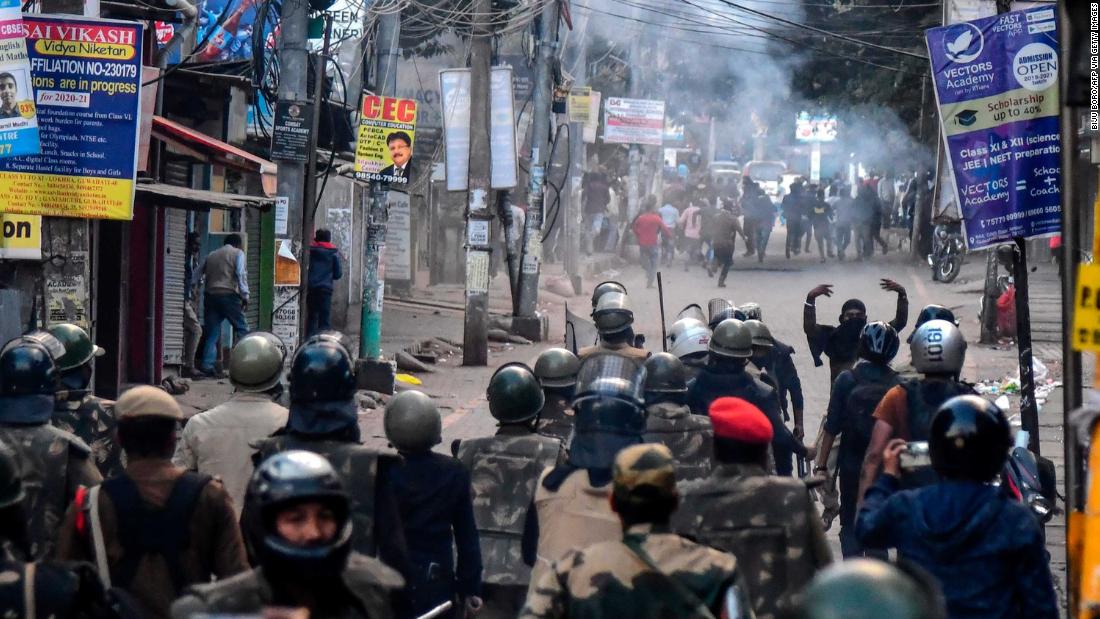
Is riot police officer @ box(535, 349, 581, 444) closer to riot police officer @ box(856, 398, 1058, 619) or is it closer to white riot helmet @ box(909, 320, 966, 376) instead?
white riot helmet @ box(909, 320, 966, 376)

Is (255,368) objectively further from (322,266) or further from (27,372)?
(322,266)

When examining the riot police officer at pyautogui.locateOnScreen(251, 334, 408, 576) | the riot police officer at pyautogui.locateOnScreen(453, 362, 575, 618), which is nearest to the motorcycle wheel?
the riot police officer at pyautogui.locateOnScreen(453, 362, 575, 618)

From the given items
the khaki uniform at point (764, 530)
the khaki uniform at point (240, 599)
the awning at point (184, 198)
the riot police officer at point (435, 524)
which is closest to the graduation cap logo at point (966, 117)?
the khaki uniform at point (764, 530)

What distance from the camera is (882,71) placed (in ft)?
102

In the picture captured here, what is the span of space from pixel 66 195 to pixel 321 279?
8.53 m

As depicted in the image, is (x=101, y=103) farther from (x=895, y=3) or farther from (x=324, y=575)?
(x=895, y=3)

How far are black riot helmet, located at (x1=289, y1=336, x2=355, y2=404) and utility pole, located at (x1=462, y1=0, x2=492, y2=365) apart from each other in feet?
44.3

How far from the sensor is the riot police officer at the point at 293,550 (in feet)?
10.2

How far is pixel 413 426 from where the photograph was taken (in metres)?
5.59

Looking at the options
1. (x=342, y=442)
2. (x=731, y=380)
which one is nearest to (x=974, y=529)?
(x=342, y=442)

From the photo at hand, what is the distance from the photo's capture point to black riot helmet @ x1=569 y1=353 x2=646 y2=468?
5.18m

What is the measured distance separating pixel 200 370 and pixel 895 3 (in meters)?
17.8

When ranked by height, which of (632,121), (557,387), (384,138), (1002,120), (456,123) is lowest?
(557,387)

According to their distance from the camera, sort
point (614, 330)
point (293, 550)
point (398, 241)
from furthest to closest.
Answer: point (398, 241) < point (614, 330) < point (293, 550)
